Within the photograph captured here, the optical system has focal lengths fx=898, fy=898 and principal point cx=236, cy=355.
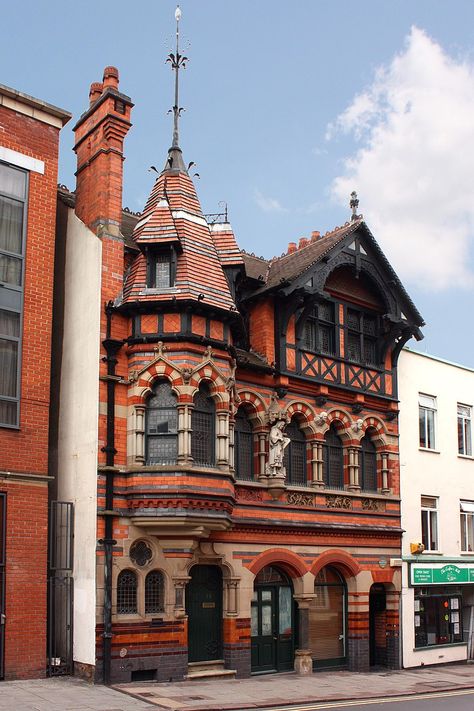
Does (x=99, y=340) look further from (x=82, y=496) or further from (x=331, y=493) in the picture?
(x=331, y=493)

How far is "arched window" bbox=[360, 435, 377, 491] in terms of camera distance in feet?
88.4

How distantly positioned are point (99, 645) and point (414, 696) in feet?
25.6

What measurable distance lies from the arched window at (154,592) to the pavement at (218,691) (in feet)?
5.36

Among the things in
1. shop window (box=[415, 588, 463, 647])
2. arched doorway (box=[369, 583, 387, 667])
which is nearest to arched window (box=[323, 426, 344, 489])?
arched doorway (box=[369, 583, 387, 667])

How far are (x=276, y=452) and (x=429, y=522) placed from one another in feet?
25.9

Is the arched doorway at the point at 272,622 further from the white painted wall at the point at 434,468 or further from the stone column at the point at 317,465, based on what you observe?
the white painted wall at the point at 434,468

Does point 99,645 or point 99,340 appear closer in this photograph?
point 99,645

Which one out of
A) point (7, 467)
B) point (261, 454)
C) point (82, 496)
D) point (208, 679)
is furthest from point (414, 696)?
point (7, 467)

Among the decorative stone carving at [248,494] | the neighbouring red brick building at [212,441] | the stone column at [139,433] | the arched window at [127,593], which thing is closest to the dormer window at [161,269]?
the neighbouring red brick building at [212,441]

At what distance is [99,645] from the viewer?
1934 centimetres

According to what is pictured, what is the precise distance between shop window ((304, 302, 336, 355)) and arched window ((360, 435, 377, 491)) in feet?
10.3

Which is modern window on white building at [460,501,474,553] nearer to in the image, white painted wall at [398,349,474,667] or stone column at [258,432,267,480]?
white painted wall at [398,349,474,667]

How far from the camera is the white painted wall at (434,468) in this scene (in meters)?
27.5

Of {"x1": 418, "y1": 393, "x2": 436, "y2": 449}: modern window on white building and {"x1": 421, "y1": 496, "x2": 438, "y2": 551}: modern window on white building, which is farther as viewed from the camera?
{"x1": 418, "y1": 393, "x2": 436, "y2": 449}: modern window on white building
